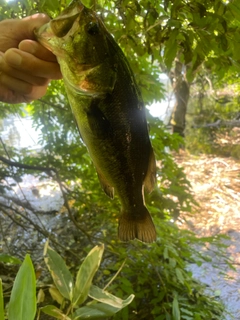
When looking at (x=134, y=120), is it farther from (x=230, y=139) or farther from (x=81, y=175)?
(x=230, y=139)

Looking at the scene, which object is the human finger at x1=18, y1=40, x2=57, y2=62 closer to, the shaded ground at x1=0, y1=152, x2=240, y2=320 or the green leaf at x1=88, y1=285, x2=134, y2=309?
the green leaf at x1=88, y1=285, x2=134, y2=309

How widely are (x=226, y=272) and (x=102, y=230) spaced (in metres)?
0.92

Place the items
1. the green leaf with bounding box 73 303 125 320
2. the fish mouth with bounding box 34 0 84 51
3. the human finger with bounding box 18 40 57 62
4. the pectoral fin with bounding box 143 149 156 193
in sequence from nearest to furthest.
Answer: the fish mouth with bounding box 34 0 84 51 → the human finger with bounding box 18 40 57 62 → the pectoral fin with bounding box 143 149 156 193 → the green leaf with bounding box 73 303 125 320

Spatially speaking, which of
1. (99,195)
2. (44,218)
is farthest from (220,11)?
(44,218)

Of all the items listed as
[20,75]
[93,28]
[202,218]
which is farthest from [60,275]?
[202,218]

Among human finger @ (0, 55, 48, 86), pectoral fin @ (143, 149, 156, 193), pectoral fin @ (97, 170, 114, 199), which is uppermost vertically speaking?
human finger @ (0, 55, 48, 86)

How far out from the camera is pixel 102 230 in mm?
2279

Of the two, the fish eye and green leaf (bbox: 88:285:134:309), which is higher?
the fish eye

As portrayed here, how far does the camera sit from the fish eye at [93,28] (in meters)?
0.70

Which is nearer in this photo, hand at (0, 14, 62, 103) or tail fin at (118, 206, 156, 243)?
hand at (0, 14, 62, 103)

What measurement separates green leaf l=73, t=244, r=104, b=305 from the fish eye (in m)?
→ 0.81

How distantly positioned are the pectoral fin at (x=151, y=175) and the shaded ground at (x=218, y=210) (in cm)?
146

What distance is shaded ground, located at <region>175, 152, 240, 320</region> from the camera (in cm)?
222

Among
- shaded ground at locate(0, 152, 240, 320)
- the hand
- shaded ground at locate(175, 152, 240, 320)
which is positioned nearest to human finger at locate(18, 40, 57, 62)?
the hand
